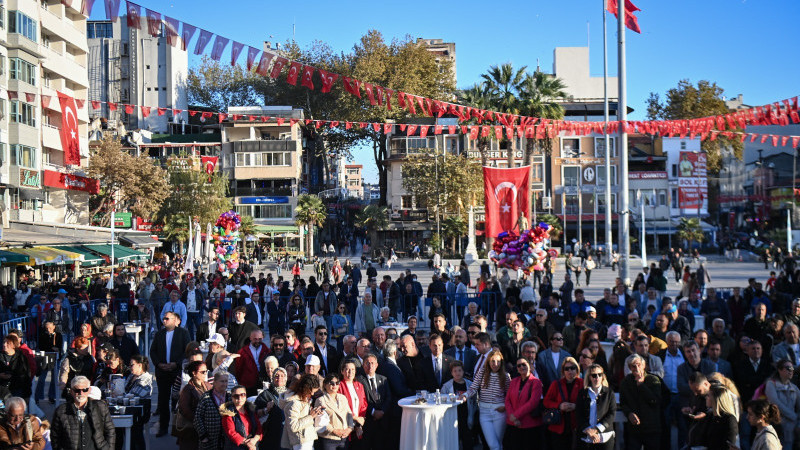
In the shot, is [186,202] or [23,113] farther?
[186,202]

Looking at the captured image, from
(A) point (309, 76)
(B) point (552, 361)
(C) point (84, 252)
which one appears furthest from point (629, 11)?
(C) point (84, 252)

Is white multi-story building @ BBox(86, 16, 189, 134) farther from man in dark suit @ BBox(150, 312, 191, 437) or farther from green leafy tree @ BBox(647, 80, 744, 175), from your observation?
man in dark suit @ BBox(150, 312, 191, 437)

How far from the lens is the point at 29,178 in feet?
112

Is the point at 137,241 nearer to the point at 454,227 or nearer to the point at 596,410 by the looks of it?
the point at 454,227

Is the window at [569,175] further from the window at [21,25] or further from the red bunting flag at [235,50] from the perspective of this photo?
the red bunting flag at [235,50]

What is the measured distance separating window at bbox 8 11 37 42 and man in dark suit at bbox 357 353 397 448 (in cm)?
3014

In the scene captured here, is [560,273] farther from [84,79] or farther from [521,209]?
[84,79]

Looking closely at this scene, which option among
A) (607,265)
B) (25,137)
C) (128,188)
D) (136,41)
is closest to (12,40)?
(25,137)

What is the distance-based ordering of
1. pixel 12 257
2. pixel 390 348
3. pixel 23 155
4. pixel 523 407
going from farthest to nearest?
pixel 23 155, pixel 12 257, pixel 390 348, pixel 523 407

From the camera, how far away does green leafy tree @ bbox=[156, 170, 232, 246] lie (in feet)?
167

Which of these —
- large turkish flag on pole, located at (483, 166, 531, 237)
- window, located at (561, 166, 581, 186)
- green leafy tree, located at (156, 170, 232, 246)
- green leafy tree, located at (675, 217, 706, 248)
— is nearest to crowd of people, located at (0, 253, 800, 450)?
large turkish flag on pole, located at (483, 166, 531, 237)

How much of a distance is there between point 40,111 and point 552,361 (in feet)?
106

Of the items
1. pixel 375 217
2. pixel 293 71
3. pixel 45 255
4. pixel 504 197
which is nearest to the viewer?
pixel 293 71

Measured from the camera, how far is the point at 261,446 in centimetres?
762
